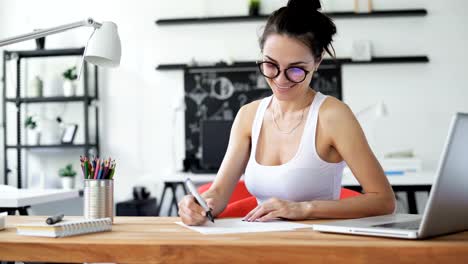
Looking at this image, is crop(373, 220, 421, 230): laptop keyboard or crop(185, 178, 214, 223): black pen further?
crop(185, 178, 214, 223): black pen

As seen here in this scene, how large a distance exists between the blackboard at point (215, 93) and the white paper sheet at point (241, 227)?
3.94 m

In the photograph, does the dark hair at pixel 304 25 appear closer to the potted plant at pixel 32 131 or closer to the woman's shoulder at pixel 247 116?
the woman's shoulder at pixel 247 116

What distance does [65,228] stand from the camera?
123cm

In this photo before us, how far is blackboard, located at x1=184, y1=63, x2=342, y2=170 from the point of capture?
539 cm

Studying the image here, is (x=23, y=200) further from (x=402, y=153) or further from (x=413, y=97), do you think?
(x=413, y=97)

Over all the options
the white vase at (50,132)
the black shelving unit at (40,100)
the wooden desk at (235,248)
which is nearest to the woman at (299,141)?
the wooden desk at (235,248)

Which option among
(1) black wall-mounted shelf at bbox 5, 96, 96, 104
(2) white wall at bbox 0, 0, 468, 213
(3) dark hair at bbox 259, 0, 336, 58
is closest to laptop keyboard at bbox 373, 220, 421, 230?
(3) dark hair at bbox 259, 0, 336, 58

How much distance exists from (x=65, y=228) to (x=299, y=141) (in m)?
0.85

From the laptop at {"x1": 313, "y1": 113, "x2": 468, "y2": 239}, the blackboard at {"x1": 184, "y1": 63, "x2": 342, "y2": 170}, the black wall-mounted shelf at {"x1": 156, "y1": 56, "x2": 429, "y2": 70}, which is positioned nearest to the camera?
the laptop at {"x1": 313, "y1": 113, "x2": 468, "y2": 239}

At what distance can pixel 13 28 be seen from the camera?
5680 millimetres

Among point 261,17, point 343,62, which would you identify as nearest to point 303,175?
point 343,62

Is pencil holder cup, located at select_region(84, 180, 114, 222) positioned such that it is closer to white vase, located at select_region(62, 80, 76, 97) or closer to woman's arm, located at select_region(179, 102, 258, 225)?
woman's arm, located at select_region(179, 102, 258, 225)

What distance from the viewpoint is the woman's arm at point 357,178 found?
57.6 inches

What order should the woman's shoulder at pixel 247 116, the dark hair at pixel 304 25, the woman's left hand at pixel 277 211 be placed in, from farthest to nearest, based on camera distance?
1. the woman's shoulder at pixel 247 116
2. the dark hair at pixel 304 25
3. the woman's left hand at pixel 277 211
